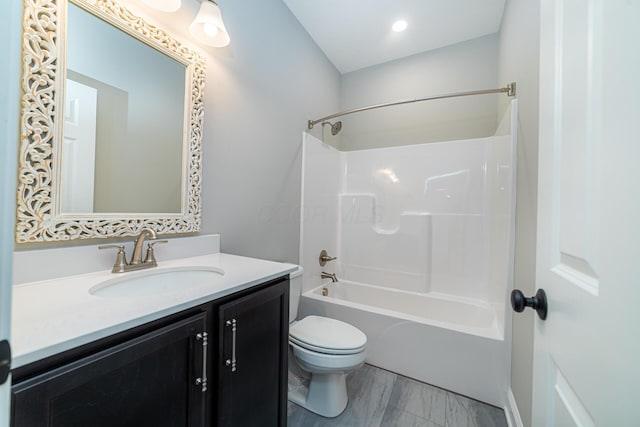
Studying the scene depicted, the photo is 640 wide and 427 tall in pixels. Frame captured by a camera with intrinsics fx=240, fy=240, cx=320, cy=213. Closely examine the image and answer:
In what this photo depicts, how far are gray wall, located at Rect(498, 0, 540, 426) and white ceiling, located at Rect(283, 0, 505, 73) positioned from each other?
1.47 ft

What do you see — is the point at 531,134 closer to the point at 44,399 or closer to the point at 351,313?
the point at 351,313

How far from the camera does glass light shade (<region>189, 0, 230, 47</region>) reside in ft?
3.78

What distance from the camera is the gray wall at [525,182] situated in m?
1.12

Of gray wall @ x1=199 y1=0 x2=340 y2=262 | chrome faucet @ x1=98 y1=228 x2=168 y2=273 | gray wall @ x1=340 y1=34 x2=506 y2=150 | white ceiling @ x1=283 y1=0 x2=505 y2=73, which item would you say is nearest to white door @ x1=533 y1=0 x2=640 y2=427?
chrome faucet @ x1=98 y1=228 x2=168 y2=273

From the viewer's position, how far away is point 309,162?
85.3 inches

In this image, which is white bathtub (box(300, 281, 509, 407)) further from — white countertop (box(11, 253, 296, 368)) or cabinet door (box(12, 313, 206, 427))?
cabinet door (box(12, 313, 206, 427))

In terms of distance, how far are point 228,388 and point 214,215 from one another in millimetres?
856

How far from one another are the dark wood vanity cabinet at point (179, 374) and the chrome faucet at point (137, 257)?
1.46 ft

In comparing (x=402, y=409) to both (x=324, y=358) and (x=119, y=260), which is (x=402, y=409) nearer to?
(x=324, y=358)

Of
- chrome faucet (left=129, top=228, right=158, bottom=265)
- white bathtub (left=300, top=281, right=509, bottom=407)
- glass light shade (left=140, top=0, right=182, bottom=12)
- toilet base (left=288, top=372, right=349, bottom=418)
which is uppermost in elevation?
glass light shade (left=140, top=0, right=182, bottom=12)

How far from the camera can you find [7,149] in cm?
29

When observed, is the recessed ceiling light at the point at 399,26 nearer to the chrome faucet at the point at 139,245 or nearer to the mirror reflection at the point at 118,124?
the mirror reflection at the point at 118,124

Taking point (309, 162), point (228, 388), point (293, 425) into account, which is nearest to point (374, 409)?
point (293, 425)

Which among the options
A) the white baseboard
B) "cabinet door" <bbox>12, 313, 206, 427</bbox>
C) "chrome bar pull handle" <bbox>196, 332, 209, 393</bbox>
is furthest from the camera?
the white baseboard
